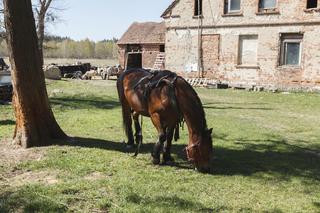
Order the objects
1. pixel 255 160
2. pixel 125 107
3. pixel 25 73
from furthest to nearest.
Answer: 1. pixel 125 107
2. pixel 25 73
3. pixel 255 160

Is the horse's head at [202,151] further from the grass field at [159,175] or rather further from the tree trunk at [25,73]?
the tree trunk at [25,73]

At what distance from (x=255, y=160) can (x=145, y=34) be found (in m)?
31.1

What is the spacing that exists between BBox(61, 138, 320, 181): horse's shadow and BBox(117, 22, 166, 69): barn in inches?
996

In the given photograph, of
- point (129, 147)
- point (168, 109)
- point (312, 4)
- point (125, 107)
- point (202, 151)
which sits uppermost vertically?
point (312, 4)

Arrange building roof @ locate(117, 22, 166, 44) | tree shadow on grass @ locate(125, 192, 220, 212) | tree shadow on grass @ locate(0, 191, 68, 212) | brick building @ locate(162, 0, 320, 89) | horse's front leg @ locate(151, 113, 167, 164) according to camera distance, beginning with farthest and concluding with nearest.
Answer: building roof @ locate(117, 22, 166, 44) → brick building @ locate(162, 0, 320, 89) → horse's front leg @ locate(151, 113, 167, 164) → tree shadow on grass @ locate(125, 192, 220, 212) → tree shadow on grass @ locate(0, 191, 68, 212)

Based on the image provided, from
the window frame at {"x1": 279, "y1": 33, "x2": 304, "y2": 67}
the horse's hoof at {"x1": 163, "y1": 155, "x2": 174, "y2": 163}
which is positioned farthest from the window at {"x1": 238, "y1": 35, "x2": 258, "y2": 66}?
the horse's hoof at {"x1": 163, "y1": 155, "x2": 174, "y2": 163}

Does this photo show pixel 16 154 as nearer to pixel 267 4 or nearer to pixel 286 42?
pixel 286 42

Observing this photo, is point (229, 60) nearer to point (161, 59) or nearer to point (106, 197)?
point (161, 59)

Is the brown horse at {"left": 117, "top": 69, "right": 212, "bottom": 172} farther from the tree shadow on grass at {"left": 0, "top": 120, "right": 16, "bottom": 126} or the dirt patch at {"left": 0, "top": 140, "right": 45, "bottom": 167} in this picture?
the tree shadow on grass at {"left": 0, "top": 120, "right": 16, "bottom": 126}

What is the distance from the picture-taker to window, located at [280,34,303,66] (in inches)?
941

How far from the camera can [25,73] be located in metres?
8.59

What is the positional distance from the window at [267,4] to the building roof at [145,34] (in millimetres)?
12001

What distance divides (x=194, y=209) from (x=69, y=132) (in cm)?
620

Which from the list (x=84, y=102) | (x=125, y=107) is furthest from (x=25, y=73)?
(x=84, y=102)
